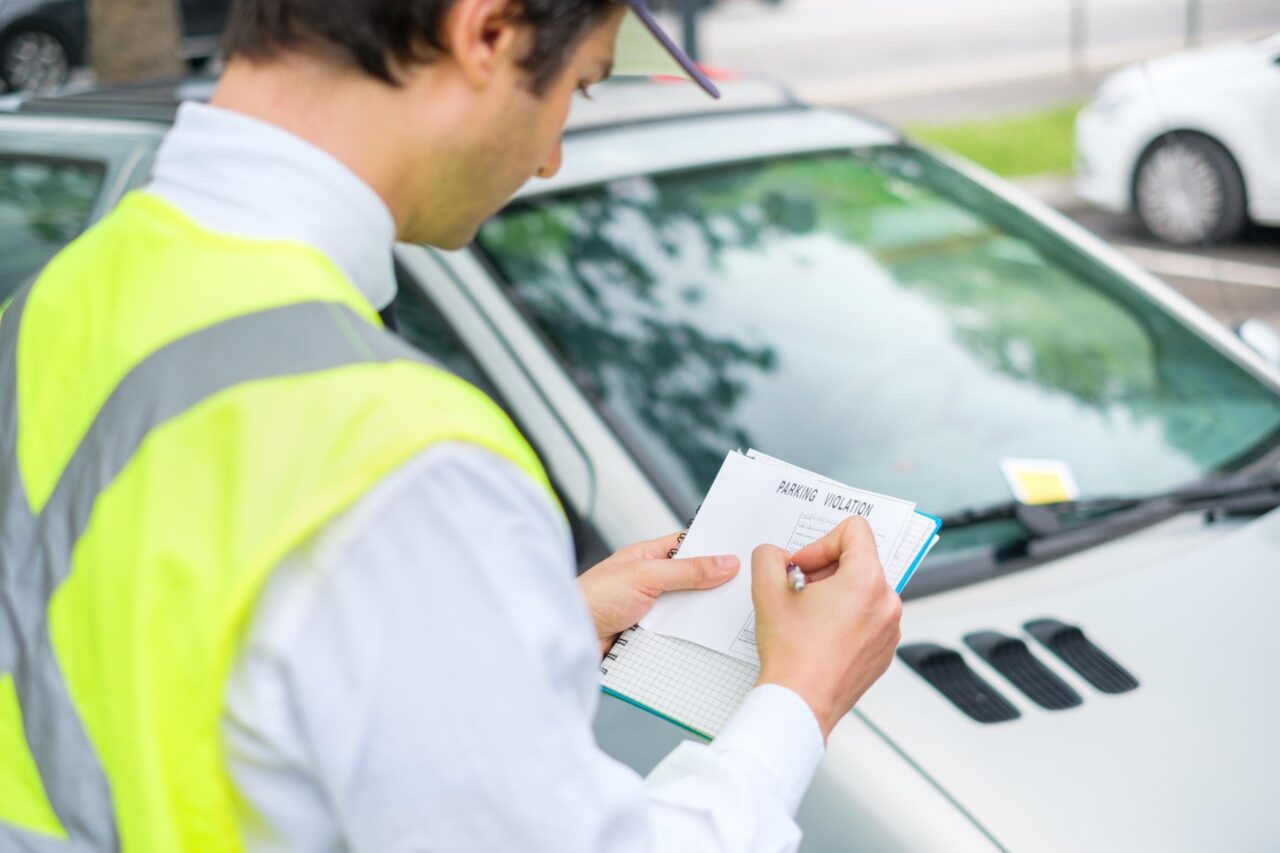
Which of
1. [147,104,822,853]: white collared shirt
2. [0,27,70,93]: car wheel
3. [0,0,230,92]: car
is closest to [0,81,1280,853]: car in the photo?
[147,104,822,853]: white collared shirt

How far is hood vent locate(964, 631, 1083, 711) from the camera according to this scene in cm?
175

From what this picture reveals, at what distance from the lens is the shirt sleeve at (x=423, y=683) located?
30.7 inches

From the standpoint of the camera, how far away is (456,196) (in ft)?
3.38

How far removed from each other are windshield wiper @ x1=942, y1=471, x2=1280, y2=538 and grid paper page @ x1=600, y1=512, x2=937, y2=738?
842 mm

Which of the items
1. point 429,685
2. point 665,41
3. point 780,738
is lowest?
point 780,738

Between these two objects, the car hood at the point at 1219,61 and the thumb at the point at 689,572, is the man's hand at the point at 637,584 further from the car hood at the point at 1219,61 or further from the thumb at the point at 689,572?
the car hood at the point at 1219,61

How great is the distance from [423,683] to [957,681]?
115 centimetres

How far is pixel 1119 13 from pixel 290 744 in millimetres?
6736

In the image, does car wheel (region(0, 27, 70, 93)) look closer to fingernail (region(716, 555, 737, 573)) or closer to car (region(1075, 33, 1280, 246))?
car (region(1075, 33, 1280, 246))

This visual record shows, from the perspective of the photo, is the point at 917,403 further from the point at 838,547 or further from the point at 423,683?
the point at 423,683

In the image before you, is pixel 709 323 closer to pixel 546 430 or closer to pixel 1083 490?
pixel 546 430

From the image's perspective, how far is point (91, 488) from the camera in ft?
2.87

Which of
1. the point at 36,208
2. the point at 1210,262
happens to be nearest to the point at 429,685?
the point at 36,208

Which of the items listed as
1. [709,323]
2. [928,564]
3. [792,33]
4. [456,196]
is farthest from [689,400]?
[792,33]
